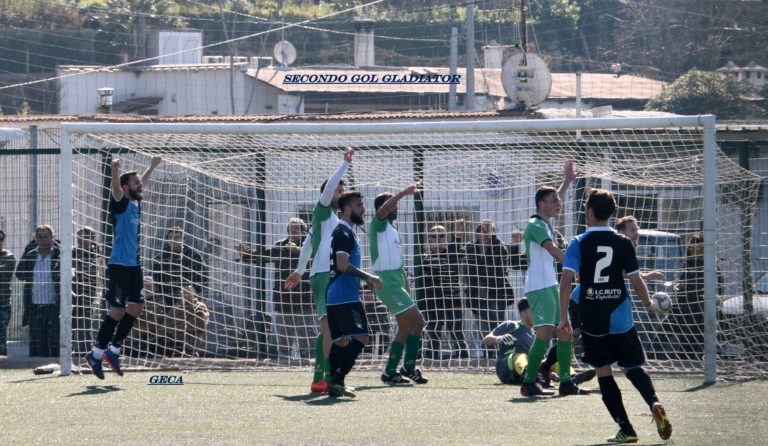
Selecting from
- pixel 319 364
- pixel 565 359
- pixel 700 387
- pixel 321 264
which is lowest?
pixel 700 387

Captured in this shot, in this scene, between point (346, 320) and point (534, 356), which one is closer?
point (346, 320)

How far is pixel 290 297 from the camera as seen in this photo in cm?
1338

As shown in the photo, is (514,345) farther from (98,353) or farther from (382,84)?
(382,84)

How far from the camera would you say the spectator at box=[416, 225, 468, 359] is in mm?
13438

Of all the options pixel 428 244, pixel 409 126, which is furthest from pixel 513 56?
pixel 409 126

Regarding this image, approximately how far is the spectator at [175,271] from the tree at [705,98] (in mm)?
22600

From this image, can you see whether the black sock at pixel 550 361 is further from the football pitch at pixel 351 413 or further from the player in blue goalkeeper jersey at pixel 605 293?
the player in blue goalkeeper jersey at pixel 605 293

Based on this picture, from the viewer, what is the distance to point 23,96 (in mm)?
34625

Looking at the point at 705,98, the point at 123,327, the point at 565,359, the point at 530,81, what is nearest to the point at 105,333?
the point at 123,327

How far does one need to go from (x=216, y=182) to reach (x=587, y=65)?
97.8 ft

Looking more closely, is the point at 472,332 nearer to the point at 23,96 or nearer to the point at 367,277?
the point at 367,277

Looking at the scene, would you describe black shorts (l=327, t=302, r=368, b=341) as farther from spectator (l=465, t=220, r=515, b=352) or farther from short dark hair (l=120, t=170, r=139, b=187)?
spectator (l=465, t=220, r=515, b=352)

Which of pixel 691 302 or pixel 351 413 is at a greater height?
pixel 691 302

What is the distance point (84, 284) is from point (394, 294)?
3.89 metres
